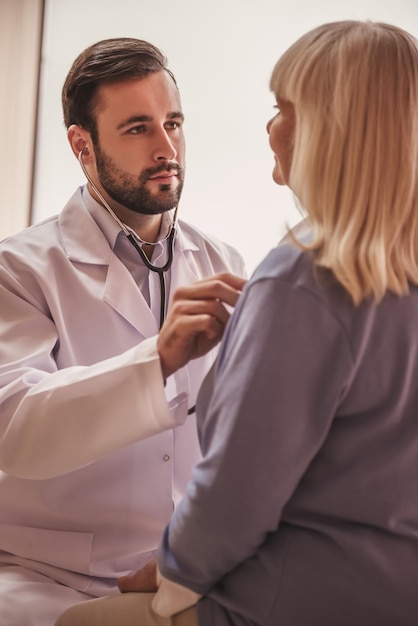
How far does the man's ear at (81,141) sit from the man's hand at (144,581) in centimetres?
112

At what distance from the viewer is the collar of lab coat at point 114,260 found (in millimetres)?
1789

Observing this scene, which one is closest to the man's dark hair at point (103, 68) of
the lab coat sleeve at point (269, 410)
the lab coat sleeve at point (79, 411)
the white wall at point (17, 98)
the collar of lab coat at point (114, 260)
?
the collar of lab coat at point (114, 260)

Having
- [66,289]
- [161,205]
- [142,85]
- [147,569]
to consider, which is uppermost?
[142,85]

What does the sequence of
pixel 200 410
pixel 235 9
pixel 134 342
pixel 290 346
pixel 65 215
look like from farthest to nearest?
pixel 235 9
pixel 65 215
pixel 134 342
pixel 200 410
pixel 290 346

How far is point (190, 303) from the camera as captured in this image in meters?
1.27

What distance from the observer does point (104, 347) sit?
1.77 m

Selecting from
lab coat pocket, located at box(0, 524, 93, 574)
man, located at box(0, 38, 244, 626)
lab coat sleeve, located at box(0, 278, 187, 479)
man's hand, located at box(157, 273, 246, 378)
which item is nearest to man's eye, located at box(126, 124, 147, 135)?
man, located at box(0, 38, 244, 626)

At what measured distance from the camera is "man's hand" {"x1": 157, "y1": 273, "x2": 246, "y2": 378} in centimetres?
126

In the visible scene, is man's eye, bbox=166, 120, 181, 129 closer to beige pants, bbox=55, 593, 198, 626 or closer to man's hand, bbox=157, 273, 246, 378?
man's hand, bbox=157, 273, 246, 378

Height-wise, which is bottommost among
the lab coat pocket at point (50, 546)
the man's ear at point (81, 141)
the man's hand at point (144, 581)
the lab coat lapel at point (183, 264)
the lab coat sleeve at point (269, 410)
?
the lab coat pocket at point (50, 546)

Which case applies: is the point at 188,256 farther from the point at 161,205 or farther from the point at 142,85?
the point at 142,85

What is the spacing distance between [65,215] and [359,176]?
989 mm

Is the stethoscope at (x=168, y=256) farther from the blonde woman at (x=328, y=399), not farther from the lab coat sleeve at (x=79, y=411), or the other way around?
the blonde woman at (x=328, y=399)

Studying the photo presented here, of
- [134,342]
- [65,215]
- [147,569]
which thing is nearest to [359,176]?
[147,569]
